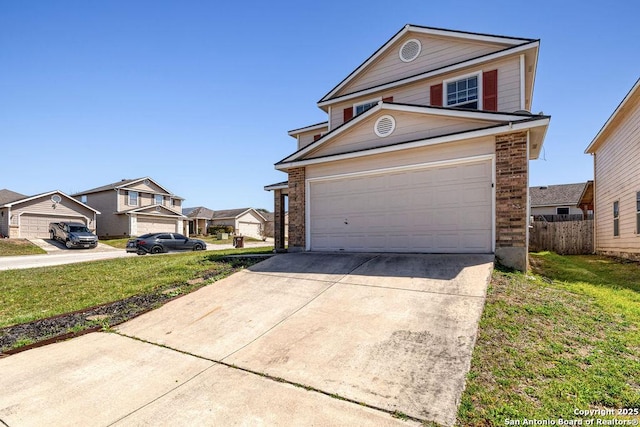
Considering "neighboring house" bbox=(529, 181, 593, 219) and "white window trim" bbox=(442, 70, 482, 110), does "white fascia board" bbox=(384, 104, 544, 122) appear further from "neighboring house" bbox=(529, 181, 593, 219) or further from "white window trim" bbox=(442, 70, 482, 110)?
"neighboring house" bbox=(529, 181, 593, 219)

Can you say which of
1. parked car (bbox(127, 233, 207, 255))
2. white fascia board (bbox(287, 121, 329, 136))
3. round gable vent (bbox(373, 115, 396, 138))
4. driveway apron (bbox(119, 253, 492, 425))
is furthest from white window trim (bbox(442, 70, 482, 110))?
parked car (bbox(127, 233, 207, 255))

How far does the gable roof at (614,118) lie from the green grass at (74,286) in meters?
14.3

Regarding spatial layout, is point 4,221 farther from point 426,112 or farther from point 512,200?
point 512,200

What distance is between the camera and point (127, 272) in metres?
10.2

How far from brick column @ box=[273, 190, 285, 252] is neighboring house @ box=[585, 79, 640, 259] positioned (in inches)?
520

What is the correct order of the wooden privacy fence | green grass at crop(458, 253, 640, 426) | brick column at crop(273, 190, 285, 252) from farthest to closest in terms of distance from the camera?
1. the wooden privacy fence
2. brick column at crop(273, 190, 285, 252)
3. green grass at crop(458, 253, 640, 426)

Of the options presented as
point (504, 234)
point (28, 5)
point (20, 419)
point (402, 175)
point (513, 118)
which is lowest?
point (20, 419)

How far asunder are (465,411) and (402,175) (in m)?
6.89

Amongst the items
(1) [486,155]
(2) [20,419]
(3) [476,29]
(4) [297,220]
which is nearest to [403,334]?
(2) [20,419]

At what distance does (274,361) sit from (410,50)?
12894 mm

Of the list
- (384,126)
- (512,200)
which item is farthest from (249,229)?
Result: (512,200)

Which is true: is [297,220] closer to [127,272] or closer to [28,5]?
[127,272]

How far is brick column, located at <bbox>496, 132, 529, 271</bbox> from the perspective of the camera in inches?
290

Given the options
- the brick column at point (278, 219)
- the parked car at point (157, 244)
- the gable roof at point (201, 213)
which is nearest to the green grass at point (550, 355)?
the brick column at point (278, 219)
